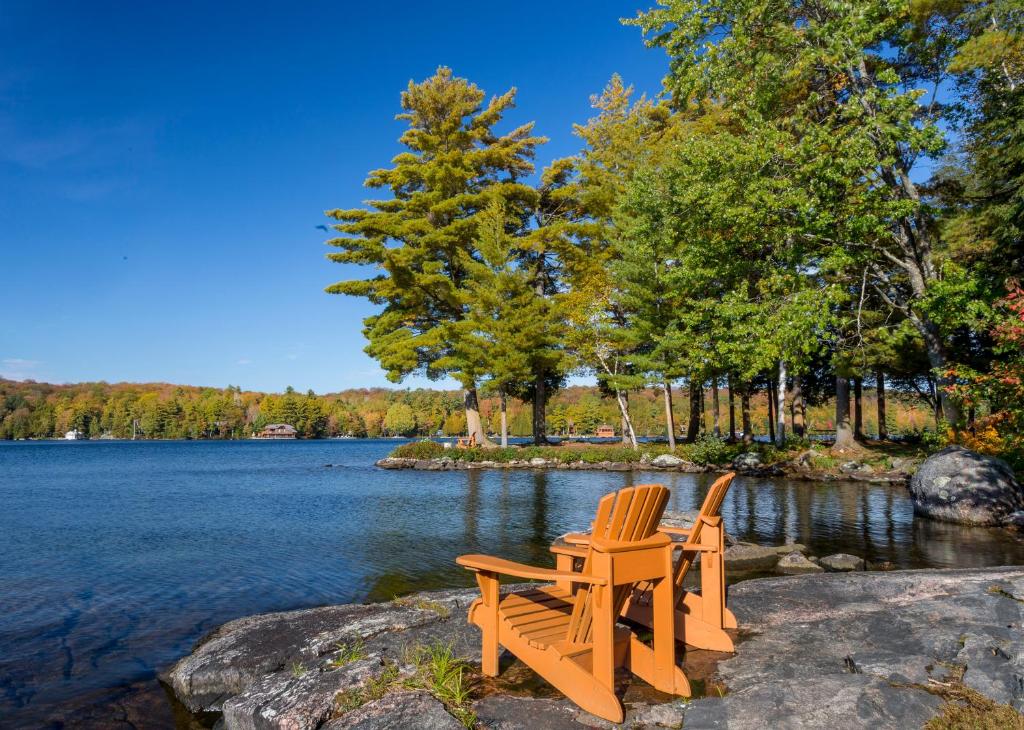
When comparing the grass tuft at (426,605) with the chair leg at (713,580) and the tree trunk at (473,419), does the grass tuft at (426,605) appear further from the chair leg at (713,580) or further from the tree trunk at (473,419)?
the tree trunk at (473,419)

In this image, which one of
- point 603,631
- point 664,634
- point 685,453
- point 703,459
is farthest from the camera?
point 685,453

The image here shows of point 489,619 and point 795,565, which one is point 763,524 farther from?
point 489,619

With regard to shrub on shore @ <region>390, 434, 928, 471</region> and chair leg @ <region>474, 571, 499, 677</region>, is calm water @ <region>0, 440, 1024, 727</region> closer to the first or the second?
chair leg @ <region>474, 571, 499, 677</region>

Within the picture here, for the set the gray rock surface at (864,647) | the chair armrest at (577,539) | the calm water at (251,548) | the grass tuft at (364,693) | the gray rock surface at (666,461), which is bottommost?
the calm water at (251,548)

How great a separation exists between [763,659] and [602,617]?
158 cm

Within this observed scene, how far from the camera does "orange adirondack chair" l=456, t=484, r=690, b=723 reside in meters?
3.57

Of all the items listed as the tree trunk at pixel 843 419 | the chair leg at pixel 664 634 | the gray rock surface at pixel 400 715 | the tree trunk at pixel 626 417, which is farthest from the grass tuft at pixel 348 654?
the tree trunk at pixel 626 417

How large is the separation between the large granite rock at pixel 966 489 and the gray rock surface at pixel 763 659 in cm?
703

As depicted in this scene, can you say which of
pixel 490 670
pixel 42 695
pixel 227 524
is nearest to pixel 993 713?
pixel 490 670

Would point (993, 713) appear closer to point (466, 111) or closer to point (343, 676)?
point (343, 676)

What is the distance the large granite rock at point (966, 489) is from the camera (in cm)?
1187

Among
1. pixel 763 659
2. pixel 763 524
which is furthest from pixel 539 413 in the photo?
pixel 763 659

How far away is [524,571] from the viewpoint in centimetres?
393

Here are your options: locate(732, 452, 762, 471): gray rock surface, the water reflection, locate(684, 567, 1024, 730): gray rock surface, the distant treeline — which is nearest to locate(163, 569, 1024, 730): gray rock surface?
locate(684, 567, 1024, 730): gray rock surface
